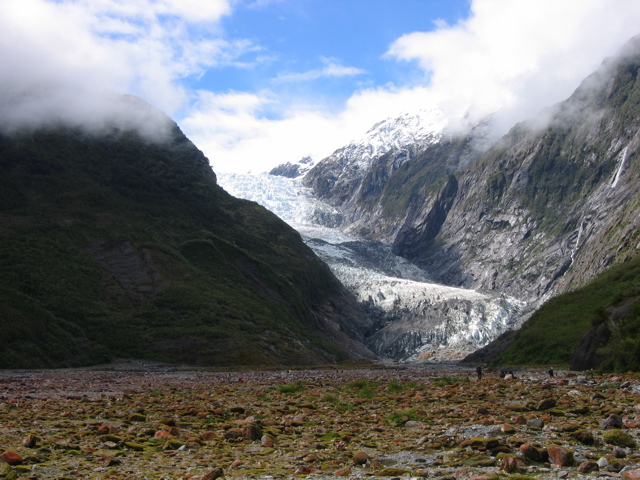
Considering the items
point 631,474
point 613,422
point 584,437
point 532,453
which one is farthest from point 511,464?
point 613,422

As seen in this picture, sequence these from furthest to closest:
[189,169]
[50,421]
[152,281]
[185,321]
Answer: [189,169], [152,281], [185,321], [50,421]

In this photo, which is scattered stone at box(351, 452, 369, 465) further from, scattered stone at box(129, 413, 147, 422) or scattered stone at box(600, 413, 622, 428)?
scattered stone at box(129, 413, 147, 422)

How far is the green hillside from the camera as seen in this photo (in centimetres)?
7800

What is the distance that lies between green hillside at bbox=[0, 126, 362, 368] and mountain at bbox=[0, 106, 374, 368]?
0.92 ft

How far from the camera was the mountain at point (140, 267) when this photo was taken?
7838cm

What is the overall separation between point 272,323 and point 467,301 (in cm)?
10535

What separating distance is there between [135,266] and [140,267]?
0.85 metres

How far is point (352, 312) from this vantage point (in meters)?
177

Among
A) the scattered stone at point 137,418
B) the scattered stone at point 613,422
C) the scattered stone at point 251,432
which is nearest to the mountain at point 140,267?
the scattered stone at point 137,418

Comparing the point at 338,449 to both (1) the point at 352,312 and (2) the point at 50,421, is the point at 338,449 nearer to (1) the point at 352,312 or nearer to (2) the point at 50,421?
(2) the point at 50,421

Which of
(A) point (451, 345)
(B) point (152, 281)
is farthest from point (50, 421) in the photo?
(A) point (451, 345)

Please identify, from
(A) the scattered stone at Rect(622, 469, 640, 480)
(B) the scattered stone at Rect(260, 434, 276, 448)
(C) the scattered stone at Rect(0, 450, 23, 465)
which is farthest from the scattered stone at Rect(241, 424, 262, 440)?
(A) the scattered stone at Rect(622, 469, 640, 480)

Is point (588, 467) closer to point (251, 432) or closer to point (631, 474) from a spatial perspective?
point (631, 474)

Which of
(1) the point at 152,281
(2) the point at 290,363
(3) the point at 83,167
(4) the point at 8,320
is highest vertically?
(3) the point at 83,167
